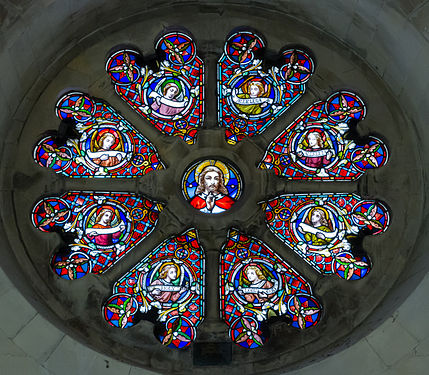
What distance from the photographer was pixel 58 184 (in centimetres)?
988

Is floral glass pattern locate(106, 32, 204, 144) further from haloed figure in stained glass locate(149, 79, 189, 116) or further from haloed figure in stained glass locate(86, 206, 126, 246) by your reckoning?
haloed figure in stained glass locate(86, 206, 126, 246)

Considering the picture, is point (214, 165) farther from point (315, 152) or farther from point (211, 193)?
point (315, 152)

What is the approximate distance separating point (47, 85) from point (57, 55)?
0.34m

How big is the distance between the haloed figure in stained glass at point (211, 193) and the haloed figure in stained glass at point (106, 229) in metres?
0.81

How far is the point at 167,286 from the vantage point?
971 cm

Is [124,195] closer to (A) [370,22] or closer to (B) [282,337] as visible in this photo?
(B) [282,337]

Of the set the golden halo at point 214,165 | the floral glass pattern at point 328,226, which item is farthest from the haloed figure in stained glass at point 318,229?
the golden halo at point 214,165

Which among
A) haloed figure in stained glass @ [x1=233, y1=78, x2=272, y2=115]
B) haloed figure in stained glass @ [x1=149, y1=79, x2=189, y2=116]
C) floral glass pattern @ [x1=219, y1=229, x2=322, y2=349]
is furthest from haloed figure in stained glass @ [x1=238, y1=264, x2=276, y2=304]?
haloed figure in stained glass @ [x1=149, y1=79, x2=189, y2=116]

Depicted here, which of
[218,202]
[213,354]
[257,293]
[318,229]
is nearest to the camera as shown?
[213,354]

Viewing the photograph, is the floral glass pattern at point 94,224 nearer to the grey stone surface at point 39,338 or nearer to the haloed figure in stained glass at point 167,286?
the haloed figure in stained glass at point 167,286

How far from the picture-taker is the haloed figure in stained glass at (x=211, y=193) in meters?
9.98

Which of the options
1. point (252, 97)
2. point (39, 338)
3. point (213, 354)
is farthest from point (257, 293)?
point (39, 338)

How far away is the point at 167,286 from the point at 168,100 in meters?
2.10

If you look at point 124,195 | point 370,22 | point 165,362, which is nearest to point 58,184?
point 124,195
